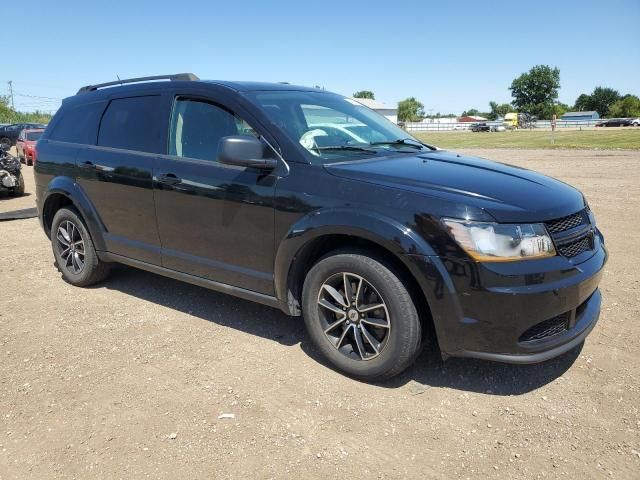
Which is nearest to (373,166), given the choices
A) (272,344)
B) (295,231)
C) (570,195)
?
(295,231)

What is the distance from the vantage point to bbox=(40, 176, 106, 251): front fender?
486cm

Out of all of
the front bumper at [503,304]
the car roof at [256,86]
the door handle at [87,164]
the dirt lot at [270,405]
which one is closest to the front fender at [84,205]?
the door handle at [87,164]

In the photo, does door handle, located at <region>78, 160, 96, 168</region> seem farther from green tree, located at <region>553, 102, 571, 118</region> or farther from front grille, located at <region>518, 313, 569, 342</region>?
green tree, located at <region>553, 102, 571, 118</region>

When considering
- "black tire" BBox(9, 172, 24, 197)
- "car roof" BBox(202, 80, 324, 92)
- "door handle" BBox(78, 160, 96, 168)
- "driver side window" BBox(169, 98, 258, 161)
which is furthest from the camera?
"black tire" BBox(9, 172, 24, 197)

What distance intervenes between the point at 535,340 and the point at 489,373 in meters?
0.59

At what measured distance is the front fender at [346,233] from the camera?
2959 mm

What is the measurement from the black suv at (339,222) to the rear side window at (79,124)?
37 mm

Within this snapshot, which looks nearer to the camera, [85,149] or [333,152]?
[333,152]

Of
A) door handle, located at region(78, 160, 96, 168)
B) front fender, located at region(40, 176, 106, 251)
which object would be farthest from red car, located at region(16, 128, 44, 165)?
door handle, located at region(78, 160, 96, 168)

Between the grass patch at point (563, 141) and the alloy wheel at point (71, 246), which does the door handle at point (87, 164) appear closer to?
the alloy wheel at point (71, 246)

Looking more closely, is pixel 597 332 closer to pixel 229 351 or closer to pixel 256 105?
pixel 229 351

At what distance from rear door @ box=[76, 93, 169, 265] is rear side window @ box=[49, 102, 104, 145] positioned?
114 mm

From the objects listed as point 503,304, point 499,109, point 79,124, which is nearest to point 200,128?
point 79,124

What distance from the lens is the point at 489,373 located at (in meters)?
3.43
